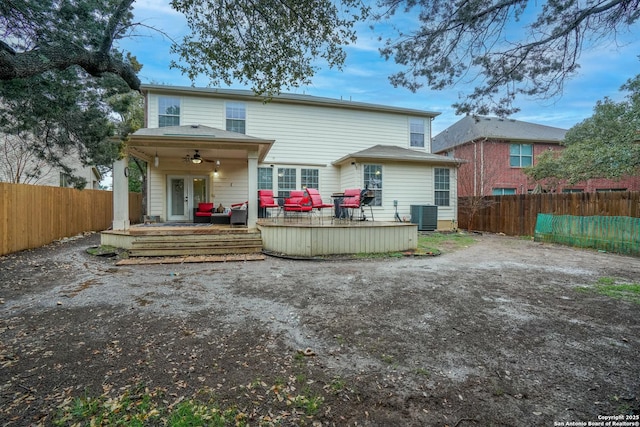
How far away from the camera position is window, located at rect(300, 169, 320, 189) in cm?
1231

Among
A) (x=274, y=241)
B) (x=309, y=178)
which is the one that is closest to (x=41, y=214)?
(x=274, y=241)

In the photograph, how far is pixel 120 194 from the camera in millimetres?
8008

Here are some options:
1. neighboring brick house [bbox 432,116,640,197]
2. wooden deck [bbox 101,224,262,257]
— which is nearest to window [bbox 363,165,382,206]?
wooden deck [bbox 101,224,262,257]

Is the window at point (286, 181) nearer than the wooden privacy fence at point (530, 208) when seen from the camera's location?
No

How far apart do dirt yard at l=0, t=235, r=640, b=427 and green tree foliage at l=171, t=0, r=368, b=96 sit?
11.9 ft

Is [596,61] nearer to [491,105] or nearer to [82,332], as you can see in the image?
[491,105]

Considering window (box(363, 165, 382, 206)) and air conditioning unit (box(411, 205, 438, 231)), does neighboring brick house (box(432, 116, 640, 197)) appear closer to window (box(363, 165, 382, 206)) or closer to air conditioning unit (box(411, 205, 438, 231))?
air conditioning unit (box(411, 205, 438, 231))

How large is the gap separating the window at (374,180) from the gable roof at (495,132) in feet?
27.2

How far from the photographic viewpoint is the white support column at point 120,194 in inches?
310

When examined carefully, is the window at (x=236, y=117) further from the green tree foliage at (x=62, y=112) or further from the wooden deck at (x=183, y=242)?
the wooden deck at (x=183, y=242)

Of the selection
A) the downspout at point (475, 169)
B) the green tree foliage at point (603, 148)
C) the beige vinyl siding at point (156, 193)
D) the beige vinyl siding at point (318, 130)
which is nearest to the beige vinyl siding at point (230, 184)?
the beige vinyl siding at point (318, 130)

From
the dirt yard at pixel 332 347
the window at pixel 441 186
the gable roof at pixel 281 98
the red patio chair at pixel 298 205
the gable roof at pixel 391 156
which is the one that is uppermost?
the gable roof at pixel 281 98

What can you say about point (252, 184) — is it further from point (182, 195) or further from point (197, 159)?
point (182, 195)

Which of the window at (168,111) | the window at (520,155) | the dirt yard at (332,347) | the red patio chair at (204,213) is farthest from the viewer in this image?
the window at (520,155)
